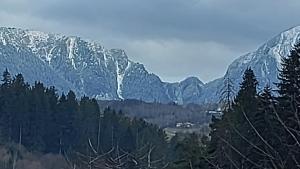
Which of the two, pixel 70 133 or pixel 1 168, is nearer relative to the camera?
pixel 1 168

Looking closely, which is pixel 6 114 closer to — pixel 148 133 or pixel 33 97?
pixel 33 97

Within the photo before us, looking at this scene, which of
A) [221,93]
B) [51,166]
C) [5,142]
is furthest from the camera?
[5,142]

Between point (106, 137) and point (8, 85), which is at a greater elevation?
point (8, 85)

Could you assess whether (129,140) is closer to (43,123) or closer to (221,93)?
(43,123)

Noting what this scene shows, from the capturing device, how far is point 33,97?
82.1 metres

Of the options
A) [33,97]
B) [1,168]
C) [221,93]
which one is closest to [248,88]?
[221,93]

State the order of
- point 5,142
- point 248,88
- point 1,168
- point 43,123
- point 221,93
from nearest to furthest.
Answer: point 221,93 → point 248,88 → point 1,168 → point 5,142 → point 43,123

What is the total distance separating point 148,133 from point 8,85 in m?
15.7

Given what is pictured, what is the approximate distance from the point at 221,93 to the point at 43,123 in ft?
207

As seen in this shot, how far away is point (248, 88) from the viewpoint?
1490 inches

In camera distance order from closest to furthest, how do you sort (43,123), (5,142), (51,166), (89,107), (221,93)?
(221,93) < (51,166) < (5,142) < (43,123) < (89,107)

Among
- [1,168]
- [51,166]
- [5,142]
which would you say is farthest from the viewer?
[5,142]

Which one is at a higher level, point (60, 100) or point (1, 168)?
point (60, 100)

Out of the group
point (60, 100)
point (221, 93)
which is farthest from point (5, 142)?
point (221, 93)
